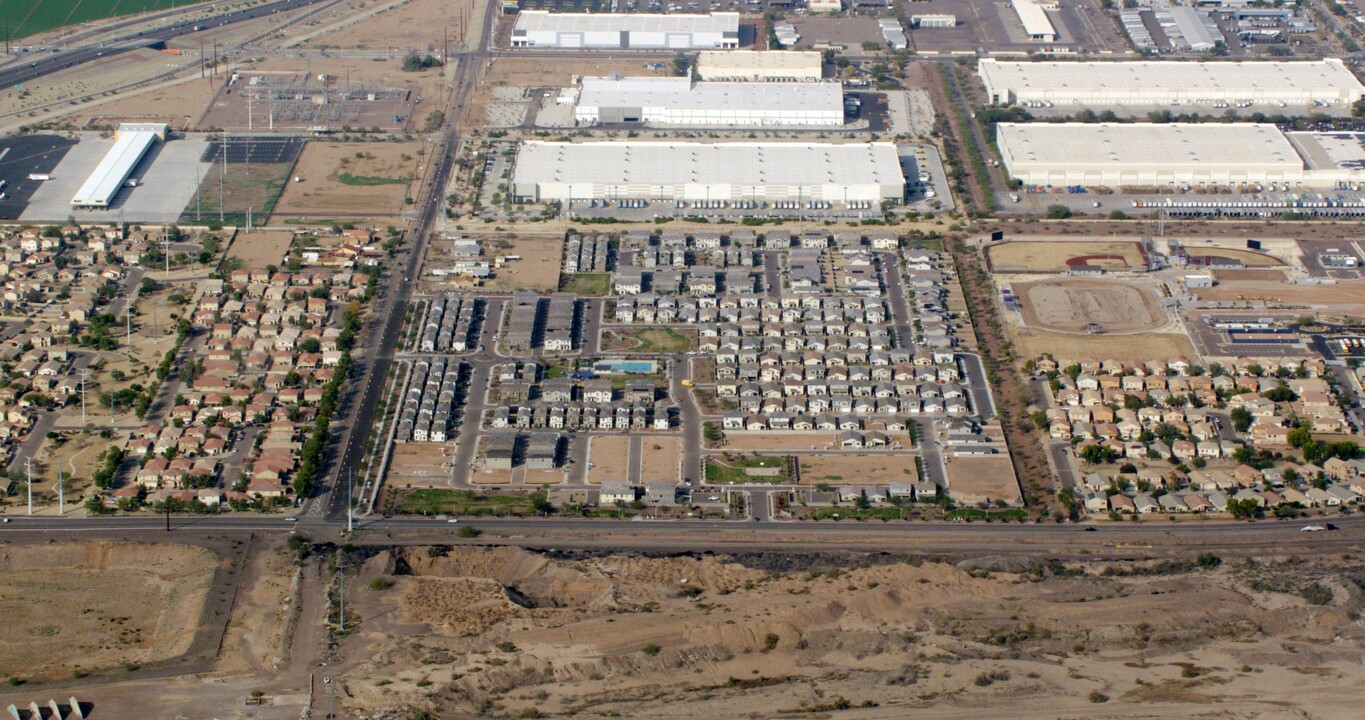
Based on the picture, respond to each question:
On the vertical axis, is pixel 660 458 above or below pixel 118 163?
below

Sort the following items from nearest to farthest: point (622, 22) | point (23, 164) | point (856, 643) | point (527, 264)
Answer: point (856, 643) → point (527, 264) → point (23, 164) → point (622, 22)

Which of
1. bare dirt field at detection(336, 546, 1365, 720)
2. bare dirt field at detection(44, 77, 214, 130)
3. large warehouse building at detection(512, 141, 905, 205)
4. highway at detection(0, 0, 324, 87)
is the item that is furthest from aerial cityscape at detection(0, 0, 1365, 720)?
bare dirt field at detection(44, 77, 214, 130)

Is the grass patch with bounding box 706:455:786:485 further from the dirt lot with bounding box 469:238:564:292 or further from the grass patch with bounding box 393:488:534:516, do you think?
the dirt lot with bounding box 469:238:564:292

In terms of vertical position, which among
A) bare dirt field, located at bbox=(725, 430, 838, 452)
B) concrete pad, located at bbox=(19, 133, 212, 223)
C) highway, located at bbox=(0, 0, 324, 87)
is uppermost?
highway, located at bbox=(0, 0, 324, 87)

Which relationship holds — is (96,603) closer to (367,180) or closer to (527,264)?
(527,264)

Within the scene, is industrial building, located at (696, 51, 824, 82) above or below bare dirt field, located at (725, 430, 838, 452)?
above

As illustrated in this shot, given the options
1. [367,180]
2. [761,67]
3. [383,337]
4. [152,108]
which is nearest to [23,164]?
[152,108]
